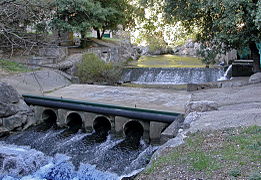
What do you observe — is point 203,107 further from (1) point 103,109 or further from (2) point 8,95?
(2) point 8,95

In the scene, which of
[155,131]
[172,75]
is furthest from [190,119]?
[172,75]

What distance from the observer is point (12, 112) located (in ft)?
46.7

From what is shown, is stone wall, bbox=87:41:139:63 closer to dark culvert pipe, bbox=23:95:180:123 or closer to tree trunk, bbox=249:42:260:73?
dark culvert pipe, bbox=23:95:180:123

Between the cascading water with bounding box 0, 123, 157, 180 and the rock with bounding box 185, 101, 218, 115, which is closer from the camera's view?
the cascading water with bounding box 0, 123, 157, 180

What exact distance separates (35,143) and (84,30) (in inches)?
564

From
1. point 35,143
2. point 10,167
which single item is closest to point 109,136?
point 35,143

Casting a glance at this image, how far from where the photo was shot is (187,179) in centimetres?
541

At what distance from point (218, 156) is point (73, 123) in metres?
10.3

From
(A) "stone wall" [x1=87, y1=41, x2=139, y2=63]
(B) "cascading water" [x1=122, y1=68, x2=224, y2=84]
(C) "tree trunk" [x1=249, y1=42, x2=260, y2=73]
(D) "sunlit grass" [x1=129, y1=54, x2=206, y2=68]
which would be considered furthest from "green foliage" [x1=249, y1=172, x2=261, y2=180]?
(D) "sunlit grass" [x1=129, y1=54, x2=206, y2=68]

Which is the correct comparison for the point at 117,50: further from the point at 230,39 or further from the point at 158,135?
the point at 158,135

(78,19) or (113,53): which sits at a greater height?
(78,19)

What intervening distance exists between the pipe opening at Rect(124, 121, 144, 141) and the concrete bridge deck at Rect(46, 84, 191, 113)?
1.01 m

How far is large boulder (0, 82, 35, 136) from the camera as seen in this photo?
45.6ft

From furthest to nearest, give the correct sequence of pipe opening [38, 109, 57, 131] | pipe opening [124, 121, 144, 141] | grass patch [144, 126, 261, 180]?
pipe opening [38, 109, 57, 131] → pipe opening [124, 121, 144, 141] → grass patch [144, 126, 261, 180]
